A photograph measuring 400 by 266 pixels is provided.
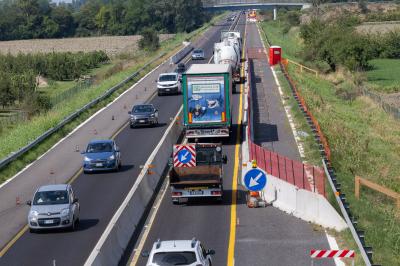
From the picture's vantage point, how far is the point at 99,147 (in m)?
39.4

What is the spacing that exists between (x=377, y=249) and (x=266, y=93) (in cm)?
4036

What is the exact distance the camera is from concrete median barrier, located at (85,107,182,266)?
2242 centimetres

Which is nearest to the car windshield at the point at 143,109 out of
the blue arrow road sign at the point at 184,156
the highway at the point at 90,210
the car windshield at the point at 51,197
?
the highway at the point at 90,210

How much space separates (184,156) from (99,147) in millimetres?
6408

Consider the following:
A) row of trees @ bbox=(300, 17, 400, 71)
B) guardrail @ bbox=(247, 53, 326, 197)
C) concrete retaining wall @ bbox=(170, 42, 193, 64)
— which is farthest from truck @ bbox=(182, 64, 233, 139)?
row of trees @ bbox=(300, 17, 400, 71)

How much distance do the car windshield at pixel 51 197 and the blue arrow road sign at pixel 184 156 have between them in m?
7.06

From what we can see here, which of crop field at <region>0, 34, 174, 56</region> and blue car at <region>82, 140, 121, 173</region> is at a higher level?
blue car at <region>82, 140, 121, 173</region>

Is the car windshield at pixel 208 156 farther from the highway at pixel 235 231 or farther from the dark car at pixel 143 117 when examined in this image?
the dark car at pixel 143 117

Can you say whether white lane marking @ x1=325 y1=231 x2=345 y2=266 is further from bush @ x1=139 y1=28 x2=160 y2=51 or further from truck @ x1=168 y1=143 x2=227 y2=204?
bush @ x1=139 y1=28 x2=160 y2=51

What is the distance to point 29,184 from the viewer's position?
123ft

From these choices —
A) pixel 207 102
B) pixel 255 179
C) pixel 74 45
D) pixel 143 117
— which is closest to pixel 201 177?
pixel 255 179

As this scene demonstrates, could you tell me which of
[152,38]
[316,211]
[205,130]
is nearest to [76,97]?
[205,130]

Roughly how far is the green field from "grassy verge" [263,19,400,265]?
16.5 feet

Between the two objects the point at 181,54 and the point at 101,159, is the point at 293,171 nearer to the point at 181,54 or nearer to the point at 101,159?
the point at 101,159
